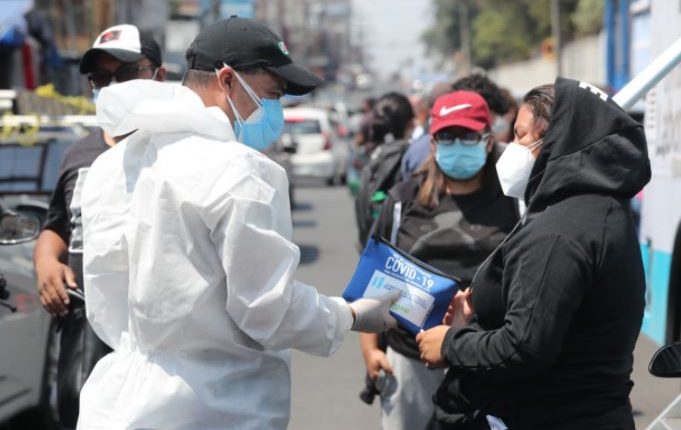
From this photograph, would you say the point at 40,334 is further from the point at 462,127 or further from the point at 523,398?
the point at 523,398

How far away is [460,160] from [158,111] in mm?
1712

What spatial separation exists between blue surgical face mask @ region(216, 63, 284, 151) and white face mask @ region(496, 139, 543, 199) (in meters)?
0.64

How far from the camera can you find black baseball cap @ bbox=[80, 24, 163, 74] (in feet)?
16.2

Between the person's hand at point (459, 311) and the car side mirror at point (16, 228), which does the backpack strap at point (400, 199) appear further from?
the car side mirror at point (16, 228)

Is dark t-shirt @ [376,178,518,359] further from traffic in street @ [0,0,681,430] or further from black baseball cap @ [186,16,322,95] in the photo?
black baseball cap @ [186,16,322,95]

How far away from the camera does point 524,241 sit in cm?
315

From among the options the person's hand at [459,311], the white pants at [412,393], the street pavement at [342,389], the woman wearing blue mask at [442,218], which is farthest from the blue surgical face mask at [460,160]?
the street pavement at [342,389]

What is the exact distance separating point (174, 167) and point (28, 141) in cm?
575

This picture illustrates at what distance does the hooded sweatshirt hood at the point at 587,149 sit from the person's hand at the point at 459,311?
63 cm

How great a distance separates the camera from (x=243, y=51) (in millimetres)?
3242

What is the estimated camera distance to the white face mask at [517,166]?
11.5 feet

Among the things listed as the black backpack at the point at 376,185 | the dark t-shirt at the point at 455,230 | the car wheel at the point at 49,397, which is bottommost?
the car wheel at the point at 49,397

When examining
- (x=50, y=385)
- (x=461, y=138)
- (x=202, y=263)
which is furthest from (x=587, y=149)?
(x=50, y=385)

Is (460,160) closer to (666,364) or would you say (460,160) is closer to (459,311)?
(459,311)
